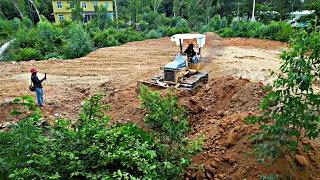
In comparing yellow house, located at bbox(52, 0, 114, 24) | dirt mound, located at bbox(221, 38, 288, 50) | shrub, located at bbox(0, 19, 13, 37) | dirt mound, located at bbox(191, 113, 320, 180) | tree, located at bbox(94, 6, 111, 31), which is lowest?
dirt mound, located at bbox(191, 113, 320, 180)

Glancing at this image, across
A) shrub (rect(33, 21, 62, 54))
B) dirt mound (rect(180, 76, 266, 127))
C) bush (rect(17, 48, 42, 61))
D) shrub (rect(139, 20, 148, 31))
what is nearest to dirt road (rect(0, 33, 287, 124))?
bush (rect(17, 48, 42, 61))

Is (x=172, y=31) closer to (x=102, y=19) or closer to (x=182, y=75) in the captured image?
(x=102, y=19)

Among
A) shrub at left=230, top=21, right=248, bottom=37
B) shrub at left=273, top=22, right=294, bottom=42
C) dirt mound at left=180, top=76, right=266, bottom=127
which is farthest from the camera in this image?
shrub at left=230, top=21, right=248, bottom=37

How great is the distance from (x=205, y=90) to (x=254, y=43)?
13.0 m

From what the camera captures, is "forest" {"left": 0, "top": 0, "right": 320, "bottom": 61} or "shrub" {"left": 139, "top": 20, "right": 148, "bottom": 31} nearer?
"forest" {"left": 0, "top": 0, "right": 320, "bottom": 61}

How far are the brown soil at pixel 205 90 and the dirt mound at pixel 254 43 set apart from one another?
71mm

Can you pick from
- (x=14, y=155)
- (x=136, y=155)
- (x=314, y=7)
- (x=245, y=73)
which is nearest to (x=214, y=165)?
(x=136, y=155)

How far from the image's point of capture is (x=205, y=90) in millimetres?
8734

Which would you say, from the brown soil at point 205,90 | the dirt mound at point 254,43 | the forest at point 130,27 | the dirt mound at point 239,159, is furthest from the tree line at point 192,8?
the dirt mound at point 239,159

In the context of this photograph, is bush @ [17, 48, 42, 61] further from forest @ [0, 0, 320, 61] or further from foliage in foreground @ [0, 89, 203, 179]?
foliage in foreground @ [0, 89, 203, 179]

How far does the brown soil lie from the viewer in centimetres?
487

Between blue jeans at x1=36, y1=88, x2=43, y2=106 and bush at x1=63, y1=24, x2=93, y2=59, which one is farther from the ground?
bush at x1=63, y1=24, x2=93, y2=59

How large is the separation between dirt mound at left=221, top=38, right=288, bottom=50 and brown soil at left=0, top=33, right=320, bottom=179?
0.07 metres

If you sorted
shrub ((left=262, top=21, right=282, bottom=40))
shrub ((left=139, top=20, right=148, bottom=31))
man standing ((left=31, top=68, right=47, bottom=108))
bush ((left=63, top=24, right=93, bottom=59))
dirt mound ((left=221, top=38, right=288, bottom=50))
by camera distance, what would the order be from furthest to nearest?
1. shrub ((left=139, top=20, right=148, bottom=31))
2. shrub ((left=262, top=21, right=282, bottom=40))
3. dirt mound ((left=221, top=38, right=288, bottom=50))
4. bush ((left=63, top=24, right=93, bottom=59))
5. man standing ((left=31, top=68, right=47, bottom=108))
